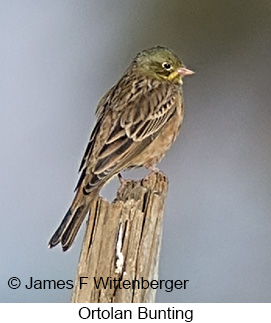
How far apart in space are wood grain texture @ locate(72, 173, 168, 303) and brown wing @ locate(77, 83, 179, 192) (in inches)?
25.7

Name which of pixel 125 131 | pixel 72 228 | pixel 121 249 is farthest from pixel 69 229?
pixel 125 131

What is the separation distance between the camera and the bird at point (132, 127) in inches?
199

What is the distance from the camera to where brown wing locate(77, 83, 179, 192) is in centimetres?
535

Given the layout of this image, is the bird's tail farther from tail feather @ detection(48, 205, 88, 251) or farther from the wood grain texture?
the wood grain texture

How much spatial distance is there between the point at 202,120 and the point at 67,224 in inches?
146

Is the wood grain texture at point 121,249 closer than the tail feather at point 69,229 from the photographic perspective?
Yes

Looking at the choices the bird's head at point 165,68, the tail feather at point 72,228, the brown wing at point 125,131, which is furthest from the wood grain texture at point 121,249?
the bird's head at point 165,68

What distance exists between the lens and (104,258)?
14.0ft

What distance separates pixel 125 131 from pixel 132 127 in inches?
2.5

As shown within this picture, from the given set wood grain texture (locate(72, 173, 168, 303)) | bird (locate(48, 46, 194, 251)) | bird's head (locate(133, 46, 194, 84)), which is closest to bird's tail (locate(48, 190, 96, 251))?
bird (locate(48, 46, 194, 251))

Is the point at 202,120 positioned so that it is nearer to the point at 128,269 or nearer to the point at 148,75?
the point at 148,75

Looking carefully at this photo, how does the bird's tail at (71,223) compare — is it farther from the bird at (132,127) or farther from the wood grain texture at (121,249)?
the wood grain texture at (121,249)

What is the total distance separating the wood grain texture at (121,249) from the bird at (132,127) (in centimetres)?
47

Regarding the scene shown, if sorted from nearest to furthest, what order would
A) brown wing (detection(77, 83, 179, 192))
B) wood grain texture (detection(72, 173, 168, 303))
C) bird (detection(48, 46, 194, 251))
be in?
wood grain texture (detection(72, 173, 168, 303)) < bird (detection(48, 46, 194, 251)) < brown wing (detection(77, 83, 179, 192))
